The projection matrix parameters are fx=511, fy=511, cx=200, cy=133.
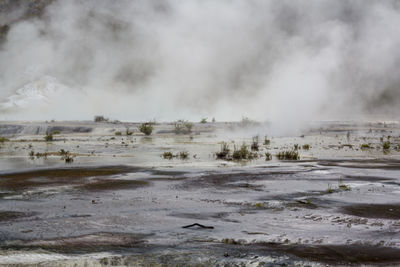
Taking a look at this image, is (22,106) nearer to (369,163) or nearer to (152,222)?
(369,163)

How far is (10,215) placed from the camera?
26.1ft

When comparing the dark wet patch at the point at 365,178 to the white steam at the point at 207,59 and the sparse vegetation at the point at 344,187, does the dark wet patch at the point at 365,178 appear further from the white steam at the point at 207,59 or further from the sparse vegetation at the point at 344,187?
the white steam at the point at 207,59

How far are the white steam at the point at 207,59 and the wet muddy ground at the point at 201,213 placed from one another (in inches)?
1213

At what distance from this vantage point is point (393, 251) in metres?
5.78

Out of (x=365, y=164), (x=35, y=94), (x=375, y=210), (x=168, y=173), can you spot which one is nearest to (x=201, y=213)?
(x=375, y=210)

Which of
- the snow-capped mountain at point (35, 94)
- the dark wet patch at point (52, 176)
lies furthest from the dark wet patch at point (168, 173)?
the snow-capped mountain at point (35, 94)

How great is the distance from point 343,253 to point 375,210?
2697mm

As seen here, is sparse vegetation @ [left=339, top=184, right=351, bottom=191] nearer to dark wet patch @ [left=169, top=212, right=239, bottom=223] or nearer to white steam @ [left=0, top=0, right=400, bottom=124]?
dark wet patch @ [left=169, top=212, right=239, bottom=223]

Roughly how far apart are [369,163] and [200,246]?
11.0 m

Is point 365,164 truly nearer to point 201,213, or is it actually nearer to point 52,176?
point 201,213

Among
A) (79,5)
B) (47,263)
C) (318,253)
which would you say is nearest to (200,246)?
(318,253)

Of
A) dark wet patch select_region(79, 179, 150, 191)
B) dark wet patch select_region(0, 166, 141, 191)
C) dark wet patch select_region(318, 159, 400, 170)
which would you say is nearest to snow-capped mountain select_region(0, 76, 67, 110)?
dark wet patch select_region(0, 166, 141, 191)

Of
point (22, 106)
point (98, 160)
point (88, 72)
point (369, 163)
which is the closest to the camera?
point (369, 163)

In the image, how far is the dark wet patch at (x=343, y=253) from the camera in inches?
215
